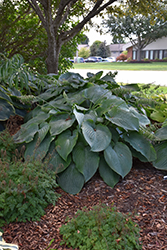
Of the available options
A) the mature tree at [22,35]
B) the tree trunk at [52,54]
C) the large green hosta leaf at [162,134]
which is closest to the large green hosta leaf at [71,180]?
the large green hosta leaf at [162,134]

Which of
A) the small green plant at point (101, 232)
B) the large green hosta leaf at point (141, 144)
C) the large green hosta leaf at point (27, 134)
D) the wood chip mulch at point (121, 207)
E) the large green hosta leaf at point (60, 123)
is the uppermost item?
the large green hosta leaf at point (60, 123)

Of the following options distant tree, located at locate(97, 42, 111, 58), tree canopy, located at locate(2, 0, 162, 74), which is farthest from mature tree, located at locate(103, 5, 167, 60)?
tree canopy, located at locate(2, 0, 162, 74)

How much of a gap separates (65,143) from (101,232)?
1.07 metres

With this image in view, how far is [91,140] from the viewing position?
263 cm

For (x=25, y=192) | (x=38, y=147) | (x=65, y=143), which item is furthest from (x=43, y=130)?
(x=25, y=192)

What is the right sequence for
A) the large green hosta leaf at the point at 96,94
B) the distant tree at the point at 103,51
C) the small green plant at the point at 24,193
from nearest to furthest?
1. the small green plant at the point at 24,193
2. the large green hosta leaf at the point at 96,94
3. the distant tree at the point at 103,51

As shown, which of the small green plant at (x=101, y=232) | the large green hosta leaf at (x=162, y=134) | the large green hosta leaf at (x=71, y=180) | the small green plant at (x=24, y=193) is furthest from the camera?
the large green hosta leaf at (x=162, y=134)

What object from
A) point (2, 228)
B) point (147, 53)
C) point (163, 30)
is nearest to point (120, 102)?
point (2, 228)

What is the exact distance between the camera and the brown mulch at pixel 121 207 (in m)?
1.97

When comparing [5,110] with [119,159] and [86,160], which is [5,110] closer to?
[86,160]

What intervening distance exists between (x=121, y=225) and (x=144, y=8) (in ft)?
17.8

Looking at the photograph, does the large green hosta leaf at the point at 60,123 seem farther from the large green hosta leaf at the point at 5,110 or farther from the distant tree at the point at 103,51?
the distant tree at the point at 103,51

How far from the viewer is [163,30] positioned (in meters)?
36.9

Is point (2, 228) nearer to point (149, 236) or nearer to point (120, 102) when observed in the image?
point (149, 236)
